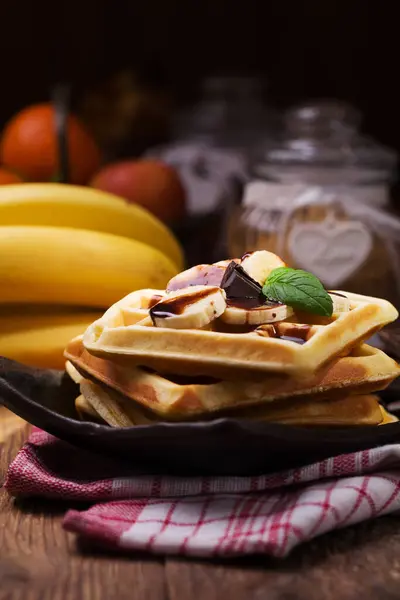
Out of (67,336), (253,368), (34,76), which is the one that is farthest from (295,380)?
(34,76)

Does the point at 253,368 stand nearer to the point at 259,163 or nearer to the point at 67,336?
the point at 67,336

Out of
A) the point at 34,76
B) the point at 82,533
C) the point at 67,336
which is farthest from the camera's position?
the point at 34,76

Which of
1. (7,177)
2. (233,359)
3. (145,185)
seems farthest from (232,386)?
(145,185)

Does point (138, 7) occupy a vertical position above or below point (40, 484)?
above

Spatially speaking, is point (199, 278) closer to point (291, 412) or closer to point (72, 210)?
point (291, 412)

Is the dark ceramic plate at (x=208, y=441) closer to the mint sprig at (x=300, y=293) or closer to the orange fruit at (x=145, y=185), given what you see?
the mint sprig at (x=300, y=293)

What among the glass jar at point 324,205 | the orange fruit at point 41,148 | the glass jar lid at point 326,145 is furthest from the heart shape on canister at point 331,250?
the orange fruit at point 41,148
